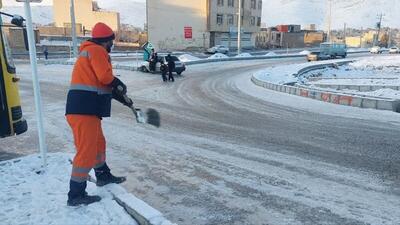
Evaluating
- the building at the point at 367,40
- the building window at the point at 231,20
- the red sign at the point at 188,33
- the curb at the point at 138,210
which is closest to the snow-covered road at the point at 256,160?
the curb at the point at 138,210

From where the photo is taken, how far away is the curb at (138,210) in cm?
391

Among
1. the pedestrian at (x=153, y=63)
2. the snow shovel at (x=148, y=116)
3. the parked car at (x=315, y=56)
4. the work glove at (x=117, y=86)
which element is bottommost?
the parked car at (x=315, y=56)

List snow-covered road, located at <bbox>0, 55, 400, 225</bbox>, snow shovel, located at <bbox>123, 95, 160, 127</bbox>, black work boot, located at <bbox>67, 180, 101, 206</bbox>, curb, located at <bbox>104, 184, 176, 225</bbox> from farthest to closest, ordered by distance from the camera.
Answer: snow shovel, located at <bbox>123, 95, 160, 127</bbox> < snow-covered road, located at <bbox>0, 55, 400, 225</bbox> < black work boot, located at <bbox>67, 180, 101, 206</bbox> < curb, located at <bbox>104, 184, 176, 225</bbox>

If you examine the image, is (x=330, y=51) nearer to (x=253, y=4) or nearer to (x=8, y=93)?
(x=253, y=4)

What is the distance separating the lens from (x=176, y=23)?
6394cm

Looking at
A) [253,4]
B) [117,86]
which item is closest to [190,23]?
[253,4]

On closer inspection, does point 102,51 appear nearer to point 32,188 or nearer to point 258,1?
point 32,188

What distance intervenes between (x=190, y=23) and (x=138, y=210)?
62.4 metres

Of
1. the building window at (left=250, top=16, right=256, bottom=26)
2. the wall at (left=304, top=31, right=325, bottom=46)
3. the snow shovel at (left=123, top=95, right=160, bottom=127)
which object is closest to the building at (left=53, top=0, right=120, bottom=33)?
the building window at (left=250, top=16, right=256, bottom=26)

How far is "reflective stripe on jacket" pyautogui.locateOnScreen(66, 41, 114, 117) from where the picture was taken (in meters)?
4.25

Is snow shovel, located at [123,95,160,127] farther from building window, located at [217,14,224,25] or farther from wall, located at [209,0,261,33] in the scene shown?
building window, located at [217,14,224,25]

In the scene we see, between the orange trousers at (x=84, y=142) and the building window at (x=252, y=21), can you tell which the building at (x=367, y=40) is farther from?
the orange trousers at (x=84, y=142)

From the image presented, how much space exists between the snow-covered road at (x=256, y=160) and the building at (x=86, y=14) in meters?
69.2

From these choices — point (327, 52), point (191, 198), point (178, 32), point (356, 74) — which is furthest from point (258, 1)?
point (191, 198)
